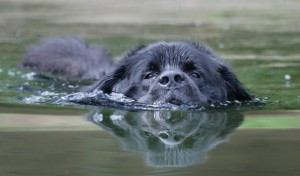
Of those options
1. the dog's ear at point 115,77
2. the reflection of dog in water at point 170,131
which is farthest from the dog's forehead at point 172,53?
the reflection of dog in water at point 170,131

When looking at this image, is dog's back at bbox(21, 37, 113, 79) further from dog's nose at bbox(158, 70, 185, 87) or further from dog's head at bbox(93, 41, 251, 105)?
dog's nose at bbox(158, 70, 185, 87)

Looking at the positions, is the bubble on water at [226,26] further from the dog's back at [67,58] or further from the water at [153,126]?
the dog's back at [67,58]

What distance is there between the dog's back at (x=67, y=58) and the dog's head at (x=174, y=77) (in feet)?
7.33

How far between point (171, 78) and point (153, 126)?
1.00 meters

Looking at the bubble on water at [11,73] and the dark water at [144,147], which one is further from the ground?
the bubble on water at [11,73]

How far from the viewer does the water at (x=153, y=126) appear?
3.47 m

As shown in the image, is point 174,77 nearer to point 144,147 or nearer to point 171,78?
point 171,78

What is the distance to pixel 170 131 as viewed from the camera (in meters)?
4.69

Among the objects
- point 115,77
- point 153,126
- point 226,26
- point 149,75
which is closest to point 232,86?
point 149,75

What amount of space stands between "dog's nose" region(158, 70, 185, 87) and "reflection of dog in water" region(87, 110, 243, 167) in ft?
0.94

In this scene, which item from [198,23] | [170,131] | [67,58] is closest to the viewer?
[170,131]

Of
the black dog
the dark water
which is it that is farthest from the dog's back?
the dark water

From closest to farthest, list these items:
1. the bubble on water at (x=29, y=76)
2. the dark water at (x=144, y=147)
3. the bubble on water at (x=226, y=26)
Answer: the dark water at (x=144, y=147), the bubble on water at (x=29, y=76), the bubble on water at (x=226, y=26)

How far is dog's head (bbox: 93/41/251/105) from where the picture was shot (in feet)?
19.5
